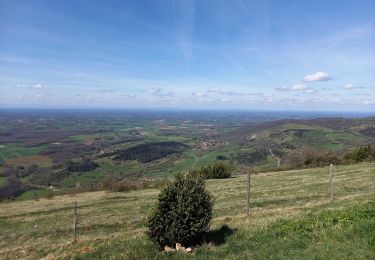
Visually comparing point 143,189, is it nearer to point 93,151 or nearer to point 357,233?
point 357,233

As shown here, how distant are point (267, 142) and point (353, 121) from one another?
52423 mm

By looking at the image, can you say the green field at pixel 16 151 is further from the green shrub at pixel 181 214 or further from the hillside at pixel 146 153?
the green shrub at pixel 181 214

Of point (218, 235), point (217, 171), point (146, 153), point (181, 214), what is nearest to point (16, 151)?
point (146, 153)

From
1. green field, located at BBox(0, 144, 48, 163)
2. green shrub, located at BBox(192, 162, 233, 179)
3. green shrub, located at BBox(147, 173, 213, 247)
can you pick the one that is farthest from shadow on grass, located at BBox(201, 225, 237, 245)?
green field, located at BBox(0, 144, 48, 163)

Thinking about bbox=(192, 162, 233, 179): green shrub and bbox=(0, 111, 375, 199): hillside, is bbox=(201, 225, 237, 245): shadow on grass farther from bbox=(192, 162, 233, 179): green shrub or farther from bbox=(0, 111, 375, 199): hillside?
bbox=(0, 111, 375, 199): hillside

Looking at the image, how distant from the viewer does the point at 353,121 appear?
591 ft

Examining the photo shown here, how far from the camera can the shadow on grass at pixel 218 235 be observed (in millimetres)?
11625

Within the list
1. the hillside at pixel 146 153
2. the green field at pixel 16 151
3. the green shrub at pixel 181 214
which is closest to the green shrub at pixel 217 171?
the hillside at pixel 146 153

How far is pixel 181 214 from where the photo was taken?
11.1 m

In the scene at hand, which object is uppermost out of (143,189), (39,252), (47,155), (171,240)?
(171,240)

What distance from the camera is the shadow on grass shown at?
1162 centimetres

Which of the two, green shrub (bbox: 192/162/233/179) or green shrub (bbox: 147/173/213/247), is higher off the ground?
green shrub (bbox: 147/173/213/247)

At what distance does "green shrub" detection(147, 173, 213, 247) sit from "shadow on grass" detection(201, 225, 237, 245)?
37cm

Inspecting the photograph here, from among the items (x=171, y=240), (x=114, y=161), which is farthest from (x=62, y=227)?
(x=114, y=161)
